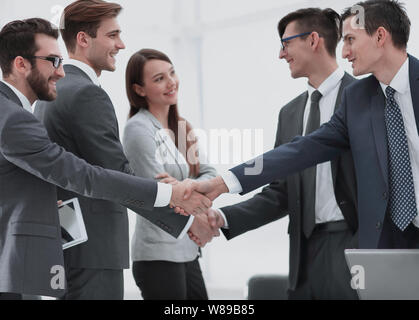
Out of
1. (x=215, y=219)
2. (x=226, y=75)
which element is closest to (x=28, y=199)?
(x=215, y=219)

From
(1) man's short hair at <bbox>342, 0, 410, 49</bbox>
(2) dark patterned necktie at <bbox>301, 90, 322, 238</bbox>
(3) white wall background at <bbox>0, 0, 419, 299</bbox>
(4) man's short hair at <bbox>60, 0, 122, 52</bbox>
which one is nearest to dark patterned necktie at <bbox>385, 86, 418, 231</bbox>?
(1) man's short hair at <bbox>342, 0, 410, 49</bbox>

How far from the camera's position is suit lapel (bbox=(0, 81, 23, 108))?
2.15 m

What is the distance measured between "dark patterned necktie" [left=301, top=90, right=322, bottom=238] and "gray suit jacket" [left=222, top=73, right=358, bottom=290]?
3 cm

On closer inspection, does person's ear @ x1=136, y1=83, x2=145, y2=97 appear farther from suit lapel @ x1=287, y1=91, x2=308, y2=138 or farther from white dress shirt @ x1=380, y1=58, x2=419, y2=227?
white dress shirt @ x1=380, y1=58, x2=419, y2=227

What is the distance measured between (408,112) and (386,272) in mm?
752

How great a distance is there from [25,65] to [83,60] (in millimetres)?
392

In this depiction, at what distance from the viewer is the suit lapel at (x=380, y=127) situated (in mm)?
2197

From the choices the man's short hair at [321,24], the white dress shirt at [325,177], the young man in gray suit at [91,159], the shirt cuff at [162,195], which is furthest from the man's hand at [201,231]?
the man's short hair at [321,24]

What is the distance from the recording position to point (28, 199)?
2066 mm

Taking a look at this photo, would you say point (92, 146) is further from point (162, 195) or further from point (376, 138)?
point (376, 138)

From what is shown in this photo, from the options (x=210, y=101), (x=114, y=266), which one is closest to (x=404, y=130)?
(x=114, y=266)

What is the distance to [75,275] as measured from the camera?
227 centimetres

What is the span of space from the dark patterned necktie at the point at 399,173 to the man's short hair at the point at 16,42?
1.43 metres
